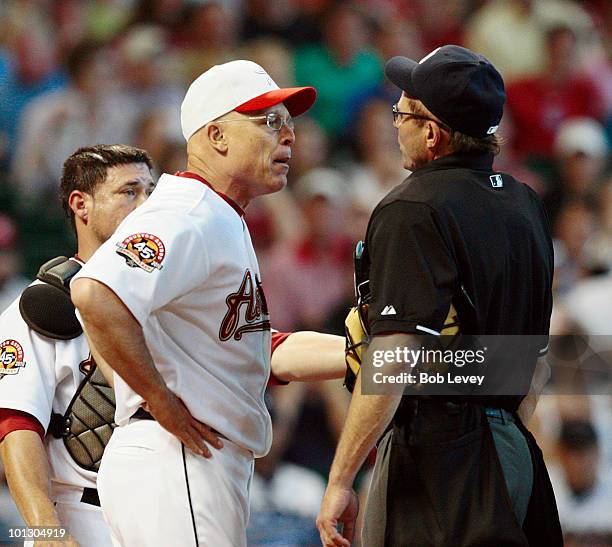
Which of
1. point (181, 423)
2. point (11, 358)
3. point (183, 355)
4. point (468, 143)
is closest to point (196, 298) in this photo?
point (183, 355)

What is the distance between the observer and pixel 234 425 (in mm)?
2832

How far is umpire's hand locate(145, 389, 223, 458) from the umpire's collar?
896mm

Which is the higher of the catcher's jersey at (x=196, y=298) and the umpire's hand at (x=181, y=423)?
the catcher's jersey at (x=196, y=298)

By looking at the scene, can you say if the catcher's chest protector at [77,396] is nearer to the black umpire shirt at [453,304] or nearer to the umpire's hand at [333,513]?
the umpire's hand at [333,513]

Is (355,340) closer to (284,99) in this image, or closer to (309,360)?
(309,360)

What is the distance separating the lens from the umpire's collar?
280cm

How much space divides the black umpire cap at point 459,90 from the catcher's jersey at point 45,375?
1328mm

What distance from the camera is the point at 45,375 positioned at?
314 centimetres

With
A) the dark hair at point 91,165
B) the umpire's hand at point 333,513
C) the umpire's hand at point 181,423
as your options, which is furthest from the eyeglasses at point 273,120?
the umpire's hand at point 333,513

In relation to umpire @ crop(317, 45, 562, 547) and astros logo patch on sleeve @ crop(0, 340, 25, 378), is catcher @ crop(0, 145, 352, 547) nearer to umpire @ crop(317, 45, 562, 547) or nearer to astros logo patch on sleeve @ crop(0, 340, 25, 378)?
astros logo patch on sleeve @ crop(0, 340, 25, 378)

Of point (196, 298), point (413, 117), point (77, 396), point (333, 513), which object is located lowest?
point (333, 513)

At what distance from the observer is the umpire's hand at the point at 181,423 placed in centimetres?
268

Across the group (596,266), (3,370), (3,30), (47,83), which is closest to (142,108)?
(47,83)

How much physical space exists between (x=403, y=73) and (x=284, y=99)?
14.7 inches
